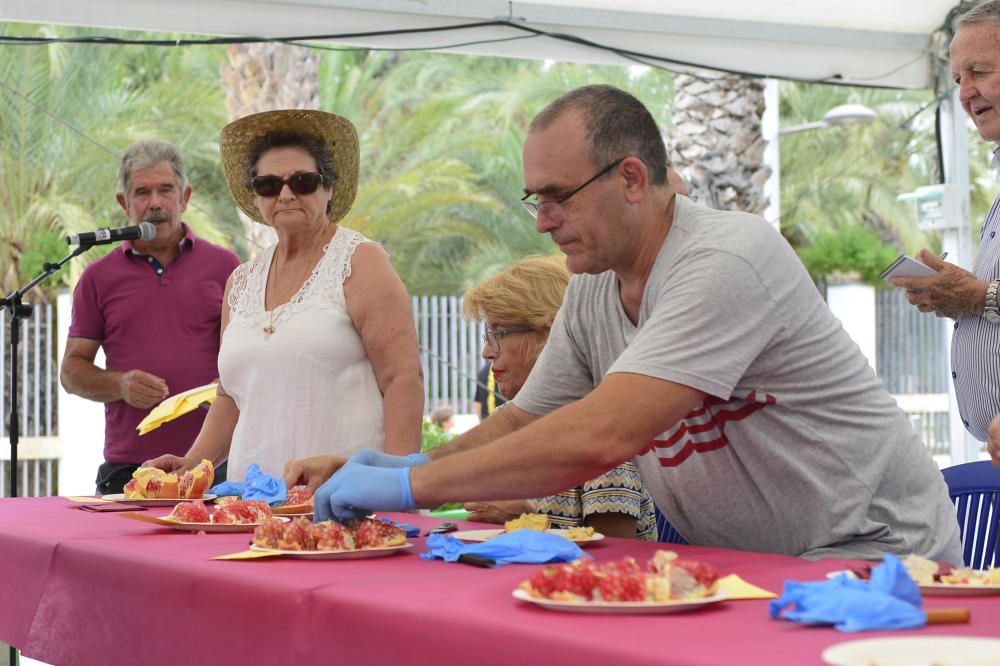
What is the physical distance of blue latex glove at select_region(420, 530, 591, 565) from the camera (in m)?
1.94

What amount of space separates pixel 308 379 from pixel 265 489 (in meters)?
0.41

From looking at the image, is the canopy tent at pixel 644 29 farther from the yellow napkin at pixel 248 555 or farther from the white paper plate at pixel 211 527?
the yellow napkin at pixel 248 555

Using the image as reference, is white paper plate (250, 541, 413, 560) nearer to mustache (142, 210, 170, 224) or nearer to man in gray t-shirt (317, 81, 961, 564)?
man in gray t-shirt (317, 81, 961, 564)

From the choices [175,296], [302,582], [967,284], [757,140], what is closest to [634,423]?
[302,582]

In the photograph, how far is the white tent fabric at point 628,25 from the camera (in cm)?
486

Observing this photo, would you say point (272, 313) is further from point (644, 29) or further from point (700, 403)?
point (644, 29)

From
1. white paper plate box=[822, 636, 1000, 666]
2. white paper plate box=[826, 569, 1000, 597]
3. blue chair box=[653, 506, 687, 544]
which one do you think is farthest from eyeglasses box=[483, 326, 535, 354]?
white paper plate box=[822, 636, 1000, 666]

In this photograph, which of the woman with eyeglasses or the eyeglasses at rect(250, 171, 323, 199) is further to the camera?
the eyeglasses at rect(250, 171, 323, 199)

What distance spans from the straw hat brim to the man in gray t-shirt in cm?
116

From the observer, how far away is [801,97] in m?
20.8

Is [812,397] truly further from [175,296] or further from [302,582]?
[175,296]

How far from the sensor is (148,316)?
14.0 feet

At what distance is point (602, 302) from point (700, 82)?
659cm

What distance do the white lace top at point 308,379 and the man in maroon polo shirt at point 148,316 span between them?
1.10 meters
